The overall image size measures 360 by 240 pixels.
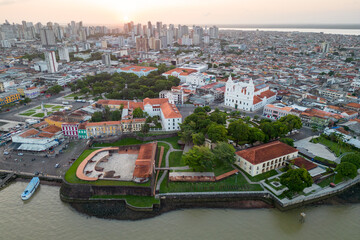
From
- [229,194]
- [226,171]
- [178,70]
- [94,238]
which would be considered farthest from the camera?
[178,70]

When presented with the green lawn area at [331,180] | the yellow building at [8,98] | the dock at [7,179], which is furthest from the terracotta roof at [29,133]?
the green lawn area at [331,180]

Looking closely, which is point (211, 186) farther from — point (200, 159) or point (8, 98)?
point (8, 98)

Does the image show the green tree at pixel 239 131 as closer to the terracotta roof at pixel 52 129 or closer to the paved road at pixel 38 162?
the paved road at pixel 38 162

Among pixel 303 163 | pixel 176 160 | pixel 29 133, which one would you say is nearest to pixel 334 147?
pixel 303 163


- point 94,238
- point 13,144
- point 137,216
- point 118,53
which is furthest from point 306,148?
point 118,53

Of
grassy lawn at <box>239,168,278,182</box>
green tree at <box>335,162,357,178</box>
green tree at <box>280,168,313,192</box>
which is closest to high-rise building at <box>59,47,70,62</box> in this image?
grassy lawn at <box>239,168,278,182</box>

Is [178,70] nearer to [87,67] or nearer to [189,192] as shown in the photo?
[87,67]

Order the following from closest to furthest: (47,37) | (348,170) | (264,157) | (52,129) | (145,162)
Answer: (348,170) → (264,157) → (145,162) → (52,129) → (47,37)
